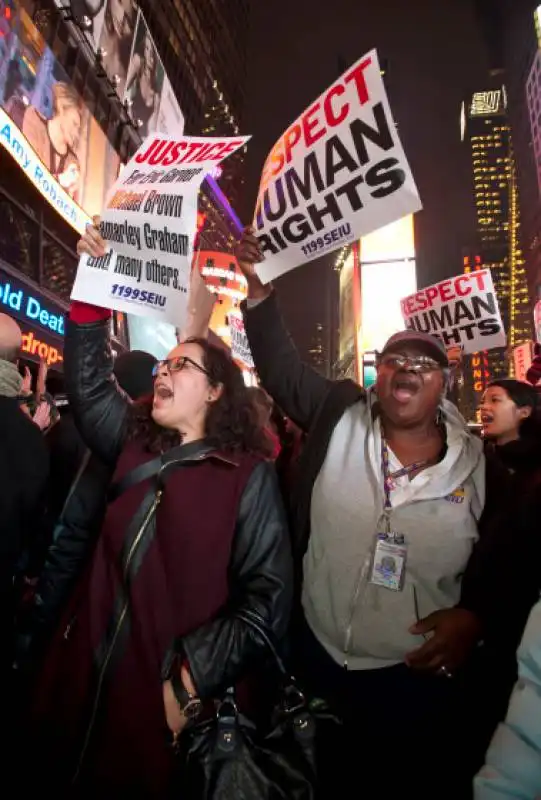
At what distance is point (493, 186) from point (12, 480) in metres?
185

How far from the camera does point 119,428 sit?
2639 mm

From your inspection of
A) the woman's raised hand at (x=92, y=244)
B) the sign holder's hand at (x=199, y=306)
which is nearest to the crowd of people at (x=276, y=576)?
the woman's raised hand at (x=92, y=244)

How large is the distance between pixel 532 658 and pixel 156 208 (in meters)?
2.83

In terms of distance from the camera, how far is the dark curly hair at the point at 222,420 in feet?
8.01

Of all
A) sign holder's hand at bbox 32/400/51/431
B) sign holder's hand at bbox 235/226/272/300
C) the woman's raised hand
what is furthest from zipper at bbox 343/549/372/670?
sign holder's hand at bbox 32/400/51/431

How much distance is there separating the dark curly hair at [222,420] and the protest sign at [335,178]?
2.36 ft

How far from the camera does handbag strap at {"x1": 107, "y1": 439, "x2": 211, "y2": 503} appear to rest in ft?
7.29

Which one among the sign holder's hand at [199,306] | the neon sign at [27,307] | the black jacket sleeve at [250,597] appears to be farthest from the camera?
the neon sign at [27,307]

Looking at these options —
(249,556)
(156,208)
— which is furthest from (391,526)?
(156,208)

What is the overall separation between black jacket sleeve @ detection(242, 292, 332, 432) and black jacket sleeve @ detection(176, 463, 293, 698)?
0.47 m

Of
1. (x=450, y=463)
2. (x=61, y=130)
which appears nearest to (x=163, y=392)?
(x=450, y=463)

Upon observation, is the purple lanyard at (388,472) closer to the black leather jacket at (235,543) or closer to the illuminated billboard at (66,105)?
the black leather jacket at (235,543)

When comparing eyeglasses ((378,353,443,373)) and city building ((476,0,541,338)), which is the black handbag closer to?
eyeglasses ((378,353,443,373))

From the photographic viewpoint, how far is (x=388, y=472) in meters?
2.41
